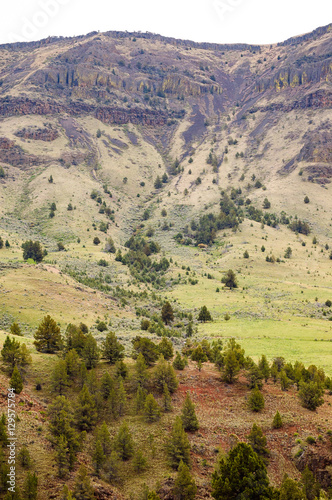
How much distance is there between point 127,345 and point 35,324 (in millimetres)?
10818

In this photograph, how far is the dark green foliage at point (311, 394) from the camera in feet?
83.0

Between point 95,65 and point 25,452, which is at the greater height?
point 95,65

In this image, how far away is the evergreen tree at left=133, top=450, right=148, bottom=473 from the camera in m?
20.3

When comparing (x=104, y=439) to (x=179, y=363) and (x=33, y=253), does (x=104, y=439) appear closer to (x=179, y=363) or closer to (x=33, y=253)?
(x=179, y=363)

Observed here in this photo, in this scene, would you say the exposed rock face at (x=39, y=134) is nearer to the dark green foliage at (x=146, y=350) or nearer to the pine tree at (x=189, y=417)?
the dark green foliage at (x=146, y=350)

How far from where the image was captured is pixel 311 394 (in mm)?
25406

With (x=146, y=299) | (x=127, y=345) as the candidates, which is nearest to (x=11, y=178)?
(x=146, y=299)

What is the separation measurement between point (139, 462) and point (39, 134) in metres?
133

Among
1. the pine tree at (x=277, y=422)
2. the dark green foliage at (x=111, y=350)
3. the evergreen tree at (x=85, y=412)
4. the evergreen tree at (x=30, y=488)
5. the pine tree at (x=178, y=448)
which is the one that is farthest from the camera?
the dark green foliage at (x=111, y=350)

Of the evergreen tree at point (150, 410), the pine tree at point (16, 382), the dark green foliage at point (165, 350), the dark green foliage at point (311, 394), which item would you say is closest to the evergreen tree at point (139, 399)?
the evergreen tree at point (150, 410)

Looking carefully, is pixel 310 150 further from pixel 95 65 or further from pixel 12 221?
pixel 95 65

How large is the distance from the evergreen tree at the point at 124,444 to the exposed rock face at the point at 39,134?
130 meters

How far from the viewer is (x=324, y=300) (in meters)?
58.7

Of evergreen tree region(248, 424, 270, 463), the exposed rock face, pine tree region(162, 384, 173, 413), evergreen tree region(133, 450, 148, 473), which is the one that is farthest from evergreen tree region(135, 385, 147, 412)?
the exposed rock face
